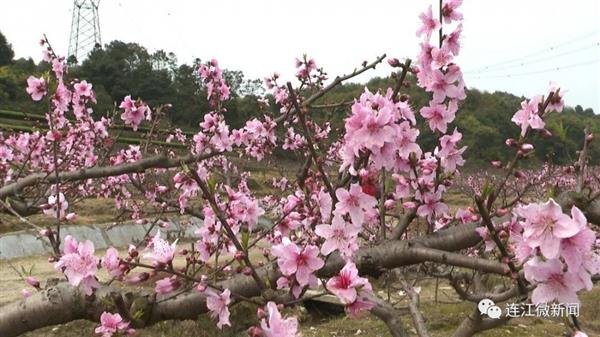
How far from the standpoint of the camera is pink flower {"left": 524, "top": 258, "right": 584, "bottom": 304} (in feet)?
3.53

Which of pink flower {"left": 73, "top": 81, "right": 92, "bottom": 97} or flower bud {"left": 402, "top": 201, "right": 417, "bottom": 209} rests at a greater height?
pink flower {"left": 73, "top": 81, "right": 92, "bottom": 97}

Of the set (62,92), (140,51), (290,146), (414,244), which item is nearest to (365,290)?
(414,244)

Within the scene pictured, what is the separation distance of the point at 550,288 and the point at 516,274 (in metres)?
0.16

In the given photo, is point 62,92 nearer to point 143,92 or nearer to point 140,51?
point 143,92

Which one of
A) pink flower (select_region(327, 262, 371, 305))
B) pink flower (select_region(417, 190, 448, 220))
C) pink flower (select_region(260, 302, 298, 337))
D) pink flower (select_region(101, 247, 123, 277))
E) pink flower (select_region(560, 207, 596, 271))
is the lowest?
pink flower (select_region(260, 302, 298, 337))

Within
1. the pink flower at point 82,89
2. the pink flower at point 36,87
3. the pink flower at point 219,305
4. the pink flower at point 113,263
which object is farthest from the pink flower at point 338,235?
the pink flower at point 82,89

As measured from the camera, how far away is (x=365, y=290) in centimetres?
134

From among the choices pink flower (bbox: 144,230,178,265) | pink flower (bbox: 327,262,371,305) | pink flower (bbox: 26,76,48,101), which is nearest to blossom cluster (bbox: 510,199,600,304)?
pink flower (bbox: 327,262,371,305)

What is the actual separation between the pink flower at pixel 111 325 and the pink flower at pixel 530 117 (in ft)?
4.76

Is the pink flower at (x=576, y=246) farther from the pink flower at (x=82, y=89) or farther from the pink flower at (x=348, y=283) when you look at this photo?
the pink flower at (x=82, y=89)

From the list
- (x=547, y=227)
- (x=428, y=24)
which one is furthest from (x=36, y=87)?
(x=547, y=227)

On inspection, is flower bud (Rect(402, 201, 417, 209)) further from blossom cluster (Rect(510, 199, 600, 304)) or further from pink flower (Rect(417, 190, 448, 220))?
blossom cluster (Rect(510, 199, 600, 304))

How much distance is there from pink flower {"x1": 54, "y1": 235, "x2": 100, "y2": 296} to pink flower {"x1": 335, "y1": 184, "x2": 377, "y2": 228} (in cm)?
68

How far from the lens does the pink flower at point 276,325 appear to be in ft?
3.92
